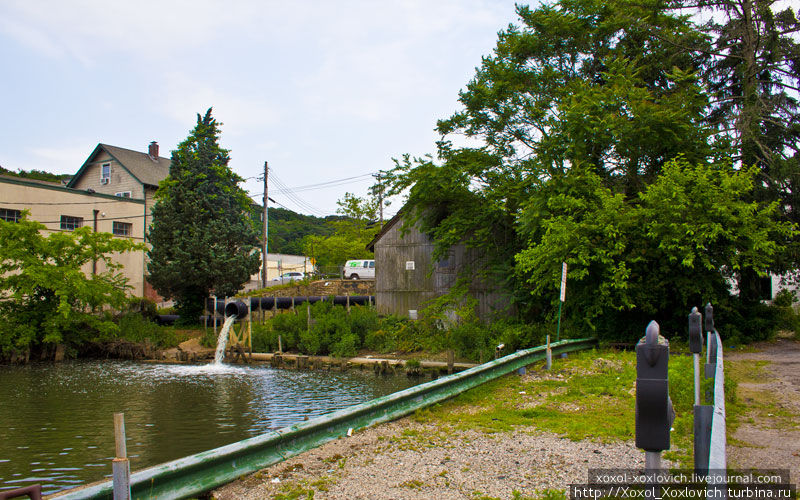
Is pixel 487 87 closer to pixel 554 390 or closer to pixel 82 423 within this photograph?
pixel 554 390

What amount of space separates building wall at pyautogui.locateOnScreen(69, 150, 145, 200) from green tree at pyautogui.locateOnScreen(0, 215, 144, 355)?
20.2 m

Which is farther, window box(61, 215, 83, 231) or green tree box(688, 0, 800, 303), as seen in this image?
window box(61, 215, 83, 231)

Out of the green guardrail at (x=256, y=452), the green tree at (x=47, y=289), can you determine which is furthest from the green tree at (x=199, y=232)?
the green guardrail at (x=256, y=452)

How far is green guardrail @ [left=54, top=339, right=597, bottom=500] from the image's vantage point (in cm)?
395

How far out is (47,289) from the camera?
24.3 meters

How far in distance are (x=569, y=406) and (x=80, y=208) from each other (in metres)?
36.4

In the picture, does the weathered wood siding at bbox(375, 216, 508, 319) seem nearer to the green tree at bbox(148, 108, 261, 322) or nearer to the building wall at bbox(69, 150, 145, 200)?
the green tree at bbox(148, 108, 261, 322)

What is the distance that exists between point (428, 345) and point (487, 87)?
10332 mm

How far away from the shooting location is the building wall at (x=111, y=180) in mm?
43938

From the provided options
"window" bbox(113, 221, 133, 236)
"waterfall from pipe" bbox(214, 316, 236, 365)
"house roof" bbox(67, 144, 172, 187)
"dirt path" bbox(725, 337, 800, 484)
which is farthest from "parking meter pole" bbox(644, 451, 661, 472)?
"house roof" bbox(67, 144, 172, 187)

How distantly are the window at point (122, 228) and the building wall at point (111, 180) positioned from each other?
4.51 m

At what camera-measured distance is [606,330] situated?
16.9m

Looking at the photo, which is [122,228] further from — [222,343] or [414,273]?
[414,273]

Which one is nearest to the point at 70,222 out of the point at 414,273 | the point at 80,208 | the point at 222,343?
the point at 80,208
